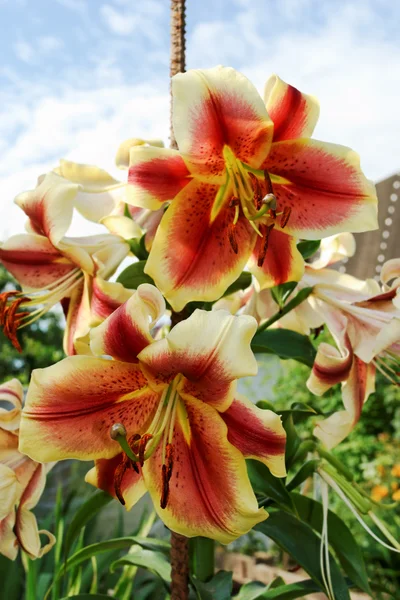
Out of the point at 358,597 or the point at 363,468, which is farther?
the point at 363,468

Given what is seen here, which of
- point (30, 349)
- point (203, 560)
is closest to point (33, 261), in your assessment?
point (203, 560)

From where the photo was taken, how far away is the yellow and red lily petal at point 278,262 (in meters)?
0.69

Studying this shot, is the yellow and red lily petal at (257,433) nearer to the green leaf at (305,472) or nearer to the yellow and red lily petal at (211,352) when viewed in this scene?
the yellow and red lily petal at (211,352)

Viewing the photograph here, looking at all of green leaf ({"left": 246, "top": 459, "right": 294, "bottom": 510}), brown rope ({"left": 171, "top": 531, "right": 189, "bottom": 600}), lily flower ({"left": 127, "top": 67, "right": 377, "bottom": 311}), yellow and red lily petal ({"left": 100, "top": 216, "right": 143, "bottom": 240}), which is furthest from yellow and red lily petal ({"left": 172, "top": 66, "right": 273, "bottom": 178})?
brown rope ({"left": 171, "top": 531, "right": 189, "bottom": 600})

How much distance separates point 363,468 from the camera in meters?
2.76

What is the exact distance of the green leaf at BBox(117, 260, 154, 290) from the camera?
28.8 inches

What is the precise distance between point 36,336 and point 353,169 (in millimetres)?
4336

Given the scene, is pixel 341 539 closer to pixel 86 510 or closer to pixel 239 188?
pixel 86 510

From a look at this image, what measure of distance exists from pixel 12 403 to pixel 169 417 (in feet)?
0.81

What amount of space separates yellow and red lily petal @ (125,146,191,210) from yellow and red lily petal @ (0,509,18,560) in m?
0.40

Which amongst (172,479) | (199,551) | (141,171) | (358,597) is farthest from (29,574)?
(141,171)

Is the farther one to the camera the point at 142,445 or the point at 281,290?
the point at 281,290

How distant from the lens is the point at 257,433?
1.80 feet

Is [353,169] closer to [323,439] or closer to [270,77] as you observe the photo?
[270,77]
